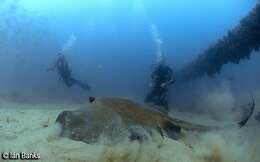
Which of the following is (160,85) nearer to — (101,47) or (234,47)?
(234,47)

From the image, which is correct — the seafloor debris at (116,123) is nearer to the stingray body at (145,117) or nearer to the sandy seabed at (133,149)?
the stingray body at (145,117)

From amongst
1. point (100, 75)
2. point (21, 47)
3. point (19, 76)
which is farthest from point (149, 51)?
point (19, 76)

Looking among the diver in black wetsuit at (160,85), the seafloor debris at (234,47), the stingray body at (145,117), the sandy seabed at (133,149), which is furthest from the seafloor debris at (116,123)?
the seafloor debris at (234,47)

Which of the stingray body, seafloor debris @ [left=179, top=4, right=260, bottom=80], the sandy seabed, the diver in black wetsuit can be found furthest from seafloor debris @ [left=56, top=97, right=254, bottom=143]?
seafloor debris @ [left=179, top=4, right=260, bottom=80]

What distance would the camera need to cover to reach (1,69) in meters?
19.5

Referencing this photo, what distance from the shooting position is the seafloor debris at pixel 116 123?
5137 mm

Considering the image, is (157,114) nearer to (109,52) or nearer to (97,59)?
(97,59)

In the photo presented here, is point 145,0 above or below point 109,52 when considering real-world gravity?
above

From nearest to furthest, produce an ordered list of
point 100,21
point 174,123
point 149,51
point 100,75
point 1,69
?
point 174,123 → point 1,69 → point 100,75 → point 149,51 → point 100,21

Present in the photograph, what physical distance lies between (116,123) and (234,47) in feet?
26.2

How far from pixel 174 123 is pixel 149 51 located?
2947cm

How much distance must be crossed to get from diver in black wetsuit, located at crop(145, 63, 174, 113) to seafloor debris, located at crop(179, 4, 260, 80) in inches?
75.2

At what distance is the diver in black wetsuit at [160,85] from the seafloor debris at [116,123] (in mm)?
6026

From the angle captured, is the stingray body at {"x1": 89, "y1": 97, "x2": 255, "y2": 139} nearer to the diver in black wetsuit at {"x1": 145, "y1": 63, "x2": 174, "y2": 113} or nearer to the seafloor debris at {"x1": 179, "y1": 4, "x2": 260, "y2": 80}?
the diver in black wetsuit at {"x1": 145, "y1": 63, "x2": 174, "y2": 113}
